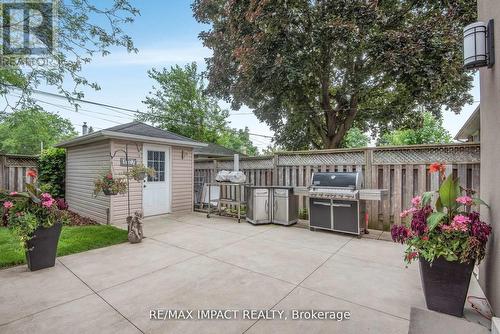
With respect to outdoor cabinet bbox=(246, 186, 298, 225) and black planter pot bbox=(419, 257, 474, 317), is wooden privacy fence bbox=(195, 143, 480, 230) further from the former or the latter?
black planter pot bbox=(419, 257, 474, 317)

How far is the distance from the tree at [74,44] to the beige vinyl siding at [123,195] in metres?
1.95

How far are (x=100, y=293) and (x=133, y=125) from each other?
18.0 ft

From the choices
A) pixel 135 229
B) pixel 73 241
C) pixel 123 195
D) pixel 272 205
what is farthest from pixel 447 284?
pixel 123 195

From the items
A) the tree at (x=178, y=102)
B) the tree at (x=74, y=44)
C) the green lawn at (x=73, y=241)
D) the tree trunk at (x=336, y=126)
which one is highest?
the tree at (x=178, y=102)

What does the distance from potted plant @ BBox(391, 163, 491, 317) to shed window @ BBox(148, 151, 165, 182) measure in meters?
5.95

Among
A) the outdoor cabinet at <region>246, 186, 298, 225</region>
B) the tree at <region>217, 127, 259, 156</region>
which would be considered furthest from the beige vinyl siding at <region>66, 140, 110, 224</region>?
the tree at <region>217, 127, 259, 156</region>

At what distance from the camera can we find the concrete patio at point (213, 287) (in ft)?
6.24

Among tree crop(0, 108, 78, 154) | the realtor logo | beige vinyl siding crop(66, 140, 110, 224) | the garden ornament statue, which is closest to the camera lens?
the garden ornament statue

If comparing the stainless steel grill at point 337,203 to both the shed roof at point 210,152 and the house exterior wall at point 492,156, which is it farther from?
the shed roof at point 210,152

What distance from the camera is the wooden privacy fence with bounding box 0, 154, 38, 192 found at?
7.04 m

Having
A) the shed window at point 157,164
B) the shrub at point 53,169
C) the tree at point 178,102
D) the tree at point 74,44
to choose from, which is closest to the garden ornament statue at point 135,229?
the shed window at point 157,164

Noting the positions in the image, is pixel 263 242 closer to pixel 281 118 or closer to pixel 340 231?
pixel 340 231

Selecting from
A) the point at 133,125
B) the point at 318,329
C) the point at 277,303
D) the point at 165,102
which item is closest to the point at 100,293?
the point at 277,303

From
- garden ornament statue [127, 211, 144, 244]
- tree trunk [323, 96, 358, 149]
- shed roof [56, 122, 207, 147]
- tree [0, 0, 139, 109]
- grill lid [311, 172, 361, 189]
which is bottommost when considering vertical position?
garden ornament statue [127, 211, 144, 244]
